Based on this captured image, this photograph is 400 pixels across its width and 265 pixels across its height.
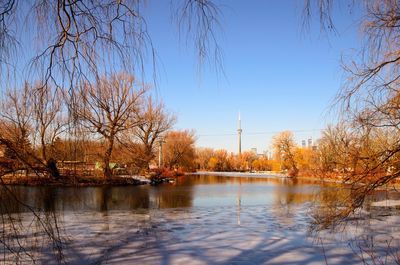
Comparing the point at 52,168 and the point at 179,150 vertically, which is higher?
the point at 179,150

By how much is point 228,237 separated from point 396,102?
175 inches

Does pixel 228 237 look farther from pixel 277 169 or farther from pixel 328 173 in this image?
pixel 277 169

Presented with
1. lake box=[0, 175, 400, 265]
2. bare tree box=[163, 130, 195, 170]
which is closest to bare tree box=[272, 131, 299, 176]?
bare tree box=[163, 130, 195, 170]

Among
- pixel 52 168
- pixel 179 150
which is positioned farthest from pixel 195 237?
pixel 179 150

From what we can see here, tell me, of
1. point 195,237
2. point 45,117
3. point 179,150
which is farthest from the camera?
point 179,150

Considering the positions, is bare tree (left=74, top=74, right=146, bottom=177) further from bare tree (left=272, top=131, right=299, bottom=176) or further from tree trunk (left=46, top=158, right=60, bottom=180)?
bare tree (left=272, top=131, right=299, bottom=176)

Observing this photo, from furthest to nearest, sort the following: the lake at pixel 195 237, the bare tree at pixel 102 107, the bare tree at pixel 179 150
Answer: the bare tree at pixel 179 150 < the lake at pixel 195 237 < the bare tree at pixel 102 107

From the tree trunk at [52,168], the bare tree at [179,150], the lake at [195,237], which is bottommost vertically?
the lake at [195,237]

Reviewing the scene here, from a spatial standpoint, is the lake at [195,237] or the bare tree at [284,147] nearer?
the lake at [195,237]

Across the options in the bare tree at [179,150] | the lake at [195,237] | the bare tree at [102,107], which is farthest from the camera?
the bare tree at [179,150]

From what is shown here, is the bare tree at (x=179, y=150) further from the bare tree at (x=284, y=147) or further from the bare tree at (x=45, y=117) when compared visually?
the bare tree at (x=45, y=117)

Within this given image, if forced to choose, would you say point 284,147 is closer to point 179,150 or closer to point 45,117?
point 179,150

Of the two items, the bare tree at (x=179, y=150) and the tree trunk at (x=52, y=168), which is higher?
the bare tree at (x=179, y=150)

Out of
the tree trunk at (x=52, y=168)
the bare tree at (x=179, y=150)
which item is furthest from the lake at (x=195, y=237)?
the bare tree at (x=179, y=150)
